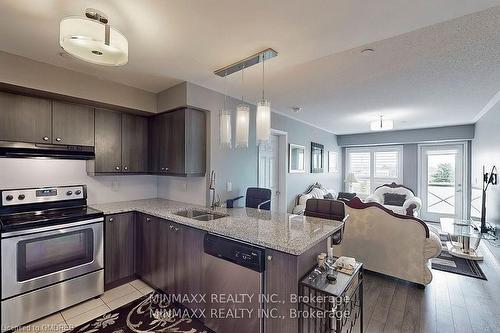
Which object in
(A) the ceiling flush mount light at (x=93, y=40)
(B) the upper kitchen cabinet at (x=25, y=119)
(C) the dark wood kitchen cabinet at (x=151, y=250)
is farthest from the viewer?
(C) the dark wood kitchen cabinet at (x=151, y=250)

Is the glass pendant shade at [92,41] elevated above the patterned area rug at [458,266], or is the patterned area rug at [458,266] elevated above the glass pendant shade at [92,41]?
the glass pendant shade at [92,41]

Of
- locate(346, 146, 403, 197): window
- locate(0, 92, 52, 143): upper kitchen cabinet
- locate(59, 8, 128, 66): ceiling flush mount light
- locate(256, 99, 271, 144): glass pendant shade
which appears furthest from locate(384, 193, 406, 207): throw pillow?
locate(0, 92, 52, 143): upper kitchen cabinet

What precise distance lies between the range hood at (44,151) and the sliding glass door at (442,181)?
25.3ft

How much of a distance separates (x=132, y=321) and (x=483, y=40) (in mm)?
4032

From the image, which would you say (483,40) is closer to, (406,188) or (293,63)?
(293,63)

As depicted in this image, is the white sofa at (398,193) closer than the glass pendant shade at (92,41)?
No

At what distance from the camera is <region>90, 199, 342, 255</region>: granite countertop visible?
5.09 ft

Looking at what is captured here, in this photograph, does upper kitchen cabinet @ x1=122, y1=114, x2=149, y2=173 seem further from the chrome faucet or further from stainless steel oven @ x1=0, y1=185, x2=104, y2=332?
the chrome faucet

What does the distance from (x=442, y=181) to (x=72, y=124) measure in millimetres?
8103

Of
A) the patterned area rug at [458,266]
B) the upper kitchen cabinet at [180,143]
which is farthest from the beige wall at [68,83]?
the patterned area rug at [458,266]

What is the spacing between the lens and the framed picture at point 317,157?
224 inches

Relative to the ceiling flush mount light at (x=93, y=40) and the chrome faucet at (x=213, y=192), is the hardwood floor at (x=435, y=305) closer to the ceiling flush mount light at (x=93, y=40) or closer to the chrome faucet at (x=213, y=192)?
the chrome faucet at (x=213, y=192)

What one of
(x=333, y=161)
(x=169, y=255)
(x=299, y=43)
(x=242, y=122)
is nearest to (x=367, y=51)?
(x=299, y=43)

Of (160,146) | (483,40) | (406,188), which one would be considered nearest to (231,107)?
(160,146)
